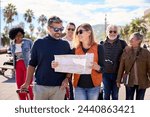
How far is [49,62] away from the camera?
4996 mm

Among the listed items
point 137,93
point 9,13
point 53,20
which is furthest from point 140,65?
point 9,13

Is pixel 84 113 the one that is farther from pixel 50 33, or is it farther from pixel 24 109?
pixel 50 33

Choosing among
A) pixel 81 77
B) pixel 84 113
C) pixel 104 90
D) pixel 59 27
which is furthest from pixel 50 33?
pixel 104 90

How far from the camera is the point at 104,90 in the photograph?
747cm

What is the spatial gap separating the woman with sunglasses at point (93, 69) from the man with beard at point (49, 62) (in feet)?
0.76

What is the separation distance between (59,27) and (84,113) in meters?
1.04

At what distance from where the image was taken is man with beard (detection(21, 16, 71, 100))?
196 inches

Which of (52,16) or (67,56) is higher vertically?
(52,16)

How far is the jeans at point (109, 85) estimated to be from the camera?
24.0ft

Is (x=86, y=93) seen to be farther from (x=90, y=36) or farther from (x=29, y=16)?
(x=29, y=16)

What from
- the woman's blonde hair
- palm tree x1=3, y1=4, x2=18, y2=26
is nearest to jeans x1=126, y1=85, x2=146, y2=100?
the woman's blonde hair

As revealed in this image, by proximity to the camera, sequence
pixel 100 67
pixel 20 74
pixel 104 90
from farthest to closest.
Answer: pixel 104 90, pixel 20 74, pixel 100 67

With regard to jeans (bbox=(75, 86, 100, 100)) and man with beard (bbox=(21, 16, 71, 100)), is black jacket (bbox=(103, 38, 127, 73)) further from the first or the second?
man with beard (bbox=(21, 16, 71, 100))

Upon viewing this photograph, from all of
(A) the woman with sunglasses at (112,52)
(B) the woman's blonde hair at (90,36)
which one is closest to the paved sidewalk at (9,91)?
(A) the woman with sunglasses at (112,52)
